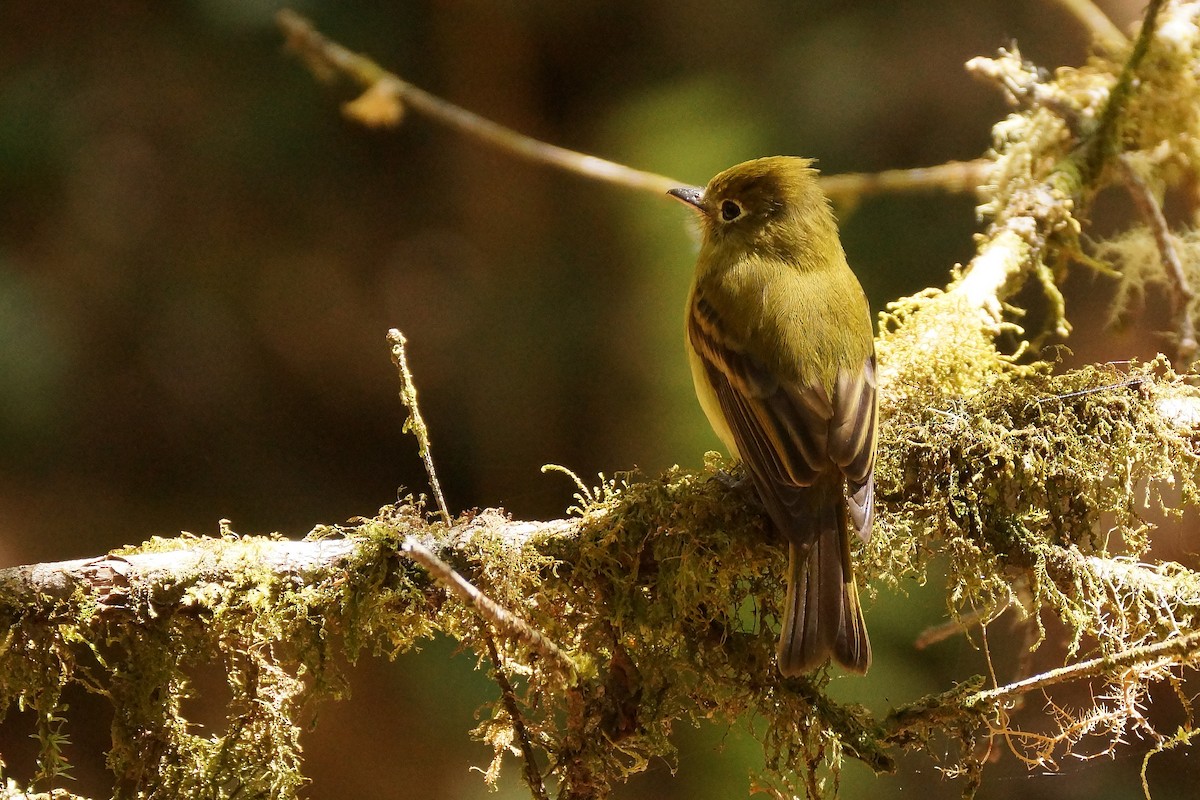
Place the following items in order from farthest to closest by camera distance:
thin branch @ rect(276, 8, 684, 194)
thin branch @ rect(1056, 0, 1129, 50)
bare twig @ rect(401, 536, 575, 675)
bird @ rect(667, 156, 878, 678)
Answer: thin branch @ rect(276, 8, 684, 194) < thin branch @ rect(1056, 0, 1129, 50) < bird @ rect(667, 156, 878, 678) < bare twig @ rect(401, 536, 575, 675)

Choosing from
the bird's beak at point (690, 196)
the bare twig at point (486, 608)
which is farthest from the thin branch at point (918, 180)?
the bare twig at point (486, 608)

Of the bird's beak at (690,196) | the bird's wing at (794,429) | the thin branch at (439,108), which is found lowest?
the bird's wing at (794,429)

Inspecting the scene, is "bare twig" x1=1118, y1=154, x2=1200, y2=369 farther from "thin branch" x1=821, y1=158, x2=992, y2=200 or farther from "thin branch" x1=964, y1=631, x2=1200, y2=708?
"thin branch" x1=964, y1=631, x2=1200, y2=708

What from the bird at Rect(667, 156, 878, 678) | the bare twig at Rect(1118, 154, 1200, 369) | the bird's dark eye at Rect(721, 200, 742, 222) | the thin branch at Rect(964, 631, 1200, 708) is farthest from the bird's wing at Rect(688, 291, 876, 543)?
the bare twig at Rect(1118, 154, 1200, 369)

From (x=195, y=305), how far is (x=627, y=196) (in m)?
2.29

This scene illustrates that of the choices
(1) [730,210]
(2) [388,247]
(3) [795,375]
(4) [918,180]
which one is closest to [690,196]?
(1) [730,210]

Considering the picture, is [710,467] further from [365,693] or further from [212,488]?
[212,488]

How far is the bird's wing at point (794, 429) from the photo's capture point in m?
2.13

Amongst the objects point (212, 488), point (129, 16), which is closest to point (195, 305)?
point (212, 488)

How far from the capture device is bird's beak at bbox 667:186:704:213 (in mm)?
3211

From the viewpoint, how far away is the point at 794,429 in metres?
2.36

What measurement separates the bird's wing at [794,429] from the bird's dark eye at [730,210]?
0.56m

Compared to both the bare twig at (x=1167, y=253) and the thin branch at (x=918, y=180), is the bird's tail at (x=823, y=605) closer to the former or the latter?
the bare twig at (x=1167, y=253)

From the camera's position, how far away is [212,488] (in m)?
5.29
